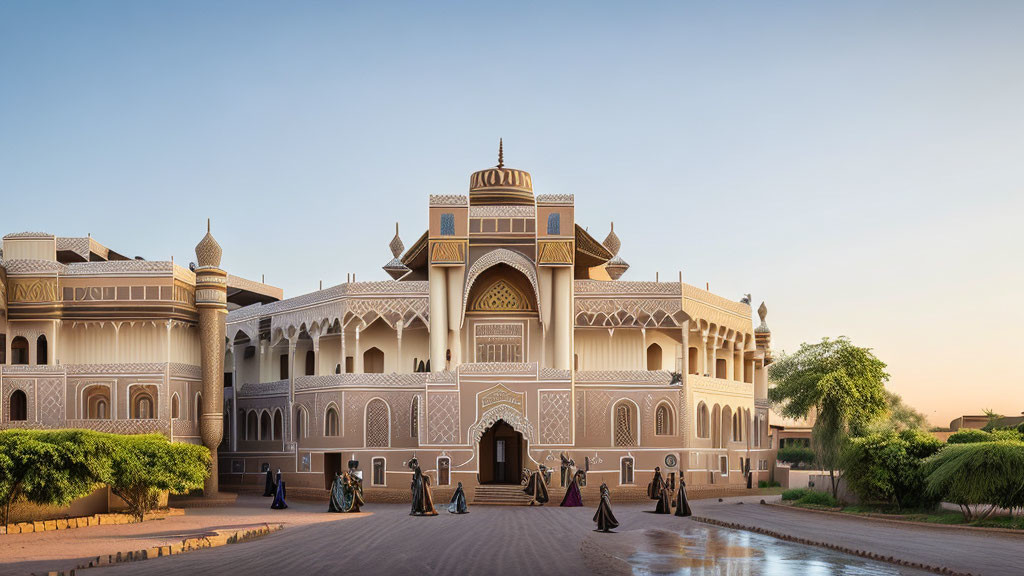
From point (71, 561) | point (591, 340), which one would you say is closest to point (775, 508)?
point (591, 340)

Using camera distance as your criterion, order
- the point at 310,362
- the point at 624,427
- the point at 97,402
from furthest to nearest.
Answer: the point at 310,362 < the point at 624,427 < the point at 97,402

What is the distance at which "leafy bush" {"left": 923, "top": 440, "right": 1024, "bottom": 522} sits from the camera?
23.5 m

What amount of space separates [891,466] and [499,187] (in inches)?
822

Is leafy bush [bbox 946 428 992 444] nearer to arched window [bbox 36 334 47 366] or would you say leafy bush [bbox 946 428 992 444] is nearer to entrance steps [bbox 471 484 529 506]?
entrance steps [bbox 471 484 529 506]

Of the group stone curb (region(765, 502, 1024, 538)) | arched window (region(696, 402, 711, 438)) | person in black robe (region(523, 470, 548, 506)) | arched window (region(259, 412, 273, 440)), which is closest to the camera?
stone curb (region(765, 502, 1024, 538))

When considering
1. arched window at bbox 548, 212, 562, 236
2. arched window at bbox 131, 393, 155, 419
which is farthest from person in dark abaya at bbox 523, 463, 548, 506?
arched window at bbox 131, 393, 155, 419

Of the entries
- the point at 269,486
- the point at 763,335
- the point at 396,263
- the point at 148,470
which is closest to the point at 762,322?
the point at 763,335

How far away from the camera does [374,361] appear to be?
147 ft

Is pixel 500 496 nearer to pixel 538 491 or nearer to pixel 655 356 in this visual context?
pixel 538 491

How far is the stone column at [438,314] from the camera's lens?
4081 cm

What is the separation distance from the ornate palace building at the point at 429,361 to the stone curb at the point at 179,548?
14.2 meters

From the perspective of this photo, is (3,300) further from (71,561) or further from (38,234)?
(71,561)

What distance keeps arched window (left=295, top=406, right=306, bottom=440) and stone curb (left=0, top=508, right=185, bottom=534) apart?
9513mm

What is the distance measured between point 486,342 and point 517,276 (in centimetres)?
290
